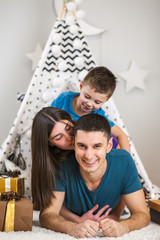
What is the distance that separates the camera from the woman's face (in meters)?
1.70

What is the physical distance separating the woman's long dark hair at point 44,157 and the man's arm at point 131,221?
338 millimetres

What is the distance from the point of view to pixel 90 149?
4.85 feet

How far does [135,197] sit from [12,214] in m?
0.61

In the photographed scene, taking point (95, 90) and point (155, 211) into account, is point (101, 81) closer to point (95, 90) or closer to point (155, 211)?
point (95, 90)

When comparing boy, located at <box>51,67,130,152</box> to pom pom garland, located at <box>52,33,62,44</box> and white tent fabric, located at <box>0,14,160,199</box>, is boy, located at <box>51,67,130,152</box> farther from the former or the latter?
pom pom garland, located at <box>52,33,62,44</box>

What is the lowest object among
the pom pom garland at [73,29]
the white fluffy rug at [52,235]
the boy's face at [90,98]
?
the white fluffy rug at [52,235]

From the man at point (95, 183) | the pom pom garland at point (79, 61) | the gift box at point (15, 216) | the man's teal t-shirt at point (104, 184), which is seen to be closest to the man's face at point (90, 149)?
the man at point (95, 183)

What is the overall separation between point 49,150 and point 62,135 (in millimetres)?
125

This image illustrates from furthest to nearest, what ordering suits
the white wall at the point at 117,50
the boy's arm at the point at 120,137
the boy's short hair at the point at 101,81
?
the white wall at the point at 117,50, the boy's arm at the point at 120,137, the boy's short hair at the point at 101,81

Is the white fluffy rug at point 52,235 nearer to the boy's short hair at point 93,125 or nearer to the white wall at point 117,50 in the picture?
the boy's short hair at point 93,125

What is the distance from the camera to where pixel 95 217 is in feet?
5.32

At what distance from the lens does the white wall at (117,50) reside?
329 centimetres

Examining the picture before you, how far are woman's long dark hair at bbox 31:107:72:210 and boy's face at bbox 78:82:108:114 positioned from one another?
237mm

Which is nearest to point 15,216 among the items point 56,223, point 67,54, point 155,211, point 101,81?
point 56,223
